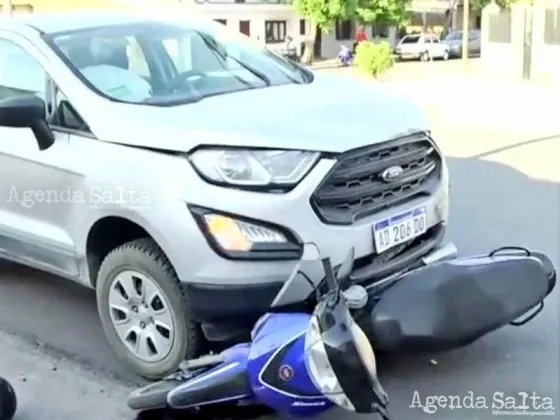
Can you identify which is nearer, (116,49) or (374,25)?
(116,49)

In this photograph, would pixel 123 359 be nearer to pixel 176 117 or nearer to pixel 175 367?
pixel 175 367

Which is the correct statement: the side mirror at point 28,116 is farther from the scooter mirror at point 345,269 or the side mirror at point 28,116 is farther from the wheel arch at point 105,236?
the scooter mirror at point 345,269

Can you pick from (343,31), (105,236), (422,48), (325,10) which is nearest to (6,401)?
(105,236)

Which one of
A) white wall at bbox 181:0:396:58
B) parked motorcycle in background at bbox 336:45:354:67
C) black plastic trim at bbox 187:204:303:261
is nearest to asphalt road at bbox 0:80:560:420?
black plastic trim at bbox 187:204:303:261

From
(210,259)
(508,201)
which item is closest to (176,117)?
(210,259)

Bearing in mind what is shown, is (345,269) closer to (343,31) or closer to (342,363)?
(342,363)

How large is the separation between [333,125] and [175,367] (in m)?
→ 1.29

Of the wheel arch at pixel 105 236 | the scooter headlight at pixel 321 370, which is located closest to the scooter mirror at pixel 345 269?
the scooter headlight at pixel 321 370

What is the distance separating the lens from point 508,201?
733 centimetres

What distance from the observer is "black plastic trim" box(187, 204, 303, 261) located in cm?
364

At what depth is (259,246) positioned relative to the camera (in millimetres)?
3658

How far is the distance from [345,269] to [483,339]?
1217 mm

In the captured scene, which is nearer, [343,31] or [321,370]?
[321,370]

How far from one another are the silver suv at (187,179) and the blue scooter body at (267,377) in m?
0.35
